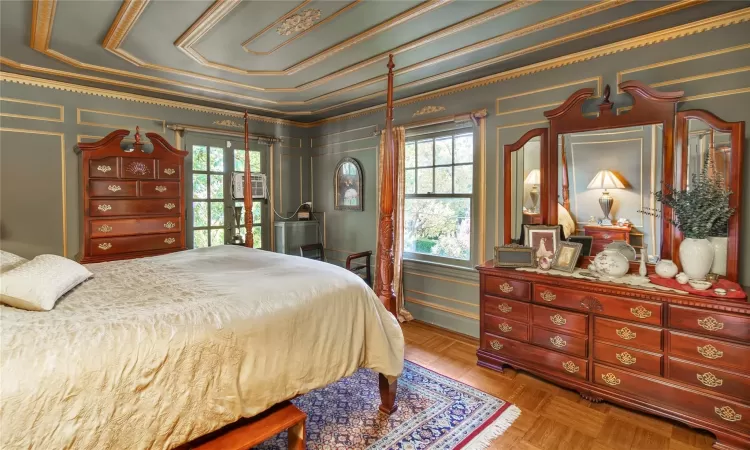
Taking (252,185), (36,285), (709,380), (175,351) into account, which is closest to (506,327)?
(709,380)

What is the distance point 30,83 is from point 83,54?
1.00m

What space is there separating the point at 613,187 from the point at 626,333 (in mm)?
1089

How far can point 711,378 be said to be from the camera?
6.75ft

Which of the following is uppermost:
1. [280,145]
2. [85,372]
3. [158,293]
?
[280,145]

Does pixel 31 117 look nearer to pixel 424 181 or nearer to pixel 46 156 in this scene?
pixel 46 156

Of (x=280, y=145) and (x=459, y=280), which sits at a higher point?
(x=280, y=145)

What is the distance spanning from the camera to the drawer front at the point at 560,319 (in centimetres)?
251

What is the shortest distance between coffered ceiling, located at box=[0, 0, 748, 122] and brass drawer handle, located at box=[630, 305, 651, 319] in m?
1.90

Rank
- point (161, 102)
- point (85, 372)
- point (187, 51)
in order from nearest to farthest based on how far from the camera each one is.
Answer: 1. point (85, 372)
2. point (187, 51)
3. point (161, 102)

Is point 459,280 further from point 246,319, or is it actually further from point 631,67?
point 246,319

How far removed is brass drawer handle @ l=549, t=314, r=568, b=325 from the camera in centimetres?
259

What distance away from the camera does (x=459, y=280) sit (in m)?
3.82

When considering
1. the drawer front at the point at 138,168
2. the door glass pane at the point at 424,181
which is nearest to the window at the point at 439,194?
the door glass pane at the point at 424,181

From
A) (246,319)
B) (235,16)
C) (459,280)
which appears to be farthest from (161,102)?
(459,280)
